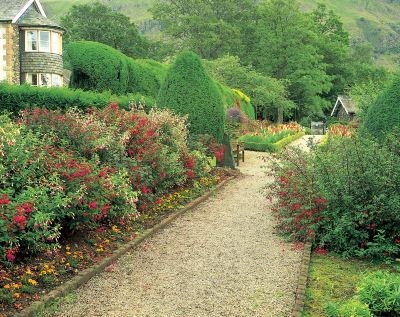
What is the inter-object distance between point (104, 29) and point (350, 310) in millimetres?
47710

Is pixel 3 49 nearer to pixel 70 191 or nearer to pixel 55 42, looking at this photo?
pixel 55 42

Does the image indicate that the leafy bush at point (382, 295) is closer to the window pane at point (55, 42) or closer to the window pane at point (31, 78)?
the window pane at point (31, 78)

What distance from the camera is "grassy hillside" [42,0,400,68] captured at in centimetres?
15162

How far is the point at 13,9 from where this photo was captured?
1122 inches

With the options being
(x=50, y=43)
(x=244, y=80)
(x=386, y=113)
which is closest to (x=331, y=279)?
(x=386, y=113)

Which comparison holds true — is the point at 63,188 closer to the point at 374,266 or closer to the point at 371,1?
the point at 374,266

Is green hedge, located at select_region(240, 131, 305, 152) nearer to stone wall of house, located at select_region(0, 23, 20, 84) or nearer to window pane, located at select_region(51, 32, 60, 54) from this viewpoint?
window pane, located at select_region(51, 32, 60, 54)

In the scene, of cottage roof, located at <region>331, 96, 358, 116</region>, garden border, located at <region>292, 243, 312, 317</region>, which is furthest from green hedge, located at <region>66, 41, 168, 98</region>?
cottage roof, located at <region>331, 96, 358, 116</region>

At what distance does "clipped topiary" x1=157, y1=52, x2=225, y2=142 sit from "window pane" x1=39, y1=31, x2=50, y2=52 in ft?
55.8

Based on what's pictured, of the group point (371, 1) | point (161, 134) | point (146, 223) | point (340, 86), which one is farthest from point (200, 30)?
point (371, 1)

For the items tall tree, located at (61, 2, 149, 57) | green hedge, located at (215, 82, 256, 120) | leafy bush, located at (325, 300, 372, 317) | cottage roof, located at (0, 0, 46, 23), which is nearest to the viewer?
leafy bush, located at (325, 300, 372, 317)

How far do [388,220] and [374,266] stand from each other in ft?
2.49

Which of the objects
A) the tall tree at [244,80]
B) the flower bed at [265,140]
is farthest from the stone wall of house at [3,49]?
the flower bed at [265,140]

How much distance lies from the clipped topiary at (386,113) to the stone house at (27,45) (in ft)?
70.1
